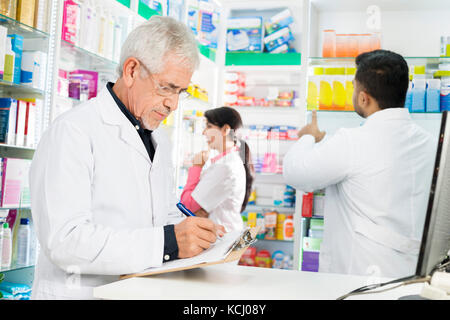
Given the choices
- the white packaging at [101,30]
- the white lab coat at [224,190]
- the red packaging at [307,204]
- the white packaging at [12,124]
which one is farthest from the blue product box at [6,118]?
the red packaging at [307,204]

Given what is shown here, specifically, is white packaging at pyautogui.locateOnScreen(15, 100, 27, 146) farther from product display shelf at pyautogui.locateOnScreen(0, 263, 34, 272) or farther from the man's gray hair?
the man's gray hair

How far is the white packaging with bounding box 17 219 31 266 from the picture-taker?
289 cm

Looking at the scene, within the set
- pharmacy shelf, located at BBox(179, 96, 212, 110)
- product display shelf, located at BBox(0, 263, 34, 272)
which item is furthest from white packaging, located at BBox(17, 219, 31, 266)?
pharmacy shelf, located at BBox(179, 96, 212, 110)

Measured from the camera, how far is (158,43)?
1.59 m

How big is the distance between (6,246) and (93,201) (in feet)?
5.17

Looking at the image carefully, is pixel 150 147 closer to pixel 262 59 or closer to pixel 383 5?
pixel 383 5

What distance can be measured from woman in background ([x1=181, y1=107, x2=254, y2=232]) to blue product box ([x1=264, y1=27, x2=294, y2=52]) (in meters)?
2.14

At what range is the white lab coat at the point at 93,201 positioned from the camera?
1.32 meters

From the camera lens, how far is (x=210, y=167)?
3.52 metres

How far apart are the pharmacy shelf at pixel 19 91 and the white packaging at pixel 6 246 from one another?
2.64ft

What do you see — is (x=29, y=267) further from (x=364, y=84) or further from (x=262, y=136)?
(x=262, y=136)

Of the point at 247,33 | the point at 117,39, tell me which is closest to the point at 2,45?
the point at 117,39

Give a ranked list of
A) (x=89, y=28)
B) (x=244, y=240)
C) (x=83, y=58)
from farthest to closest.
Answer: (x=83, y=58)
(x=89, y=28)
(x=244, y=240)

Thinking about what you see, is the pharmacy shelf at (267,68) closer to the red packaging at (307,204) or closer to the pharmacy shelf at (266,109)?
the pharmacy shelf at (266,109)
